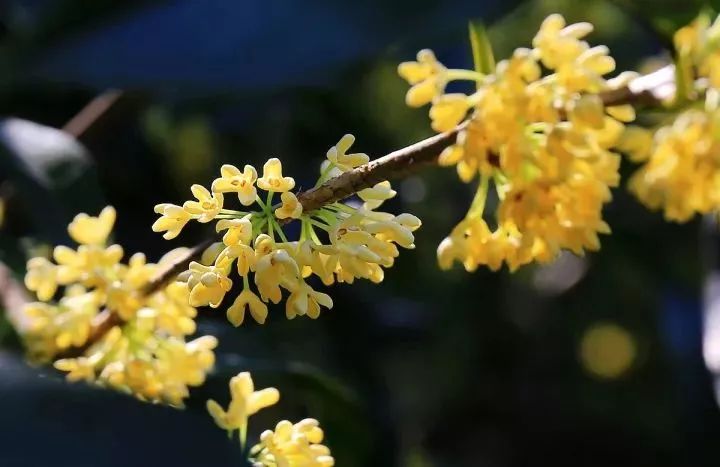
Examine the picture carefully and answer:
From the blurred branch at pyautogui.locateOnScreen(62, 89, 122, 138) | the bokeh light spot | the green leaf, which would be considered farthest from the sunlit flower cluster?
the bokeh light spot

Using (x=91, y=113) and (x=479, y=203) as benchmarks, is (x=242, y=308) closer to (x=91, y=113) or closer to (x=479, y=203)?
(x=479, y=203)

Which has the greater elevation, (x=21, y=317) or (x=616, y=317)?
(x=21, y=317)

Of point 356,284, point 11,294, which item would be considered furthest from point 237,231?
point 356,284

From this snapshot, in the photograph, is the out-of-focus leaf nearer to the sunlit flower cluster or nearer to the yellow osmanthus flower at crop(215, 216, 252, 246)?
the yellow osmanthus flower at crop(215, 216, 252, 246)

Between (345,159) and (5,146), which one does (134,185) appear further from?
(345,159)

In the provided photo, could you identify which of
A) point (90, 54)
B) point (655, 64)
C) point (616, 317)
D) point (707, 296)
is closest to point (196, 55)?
point (90, 54)
